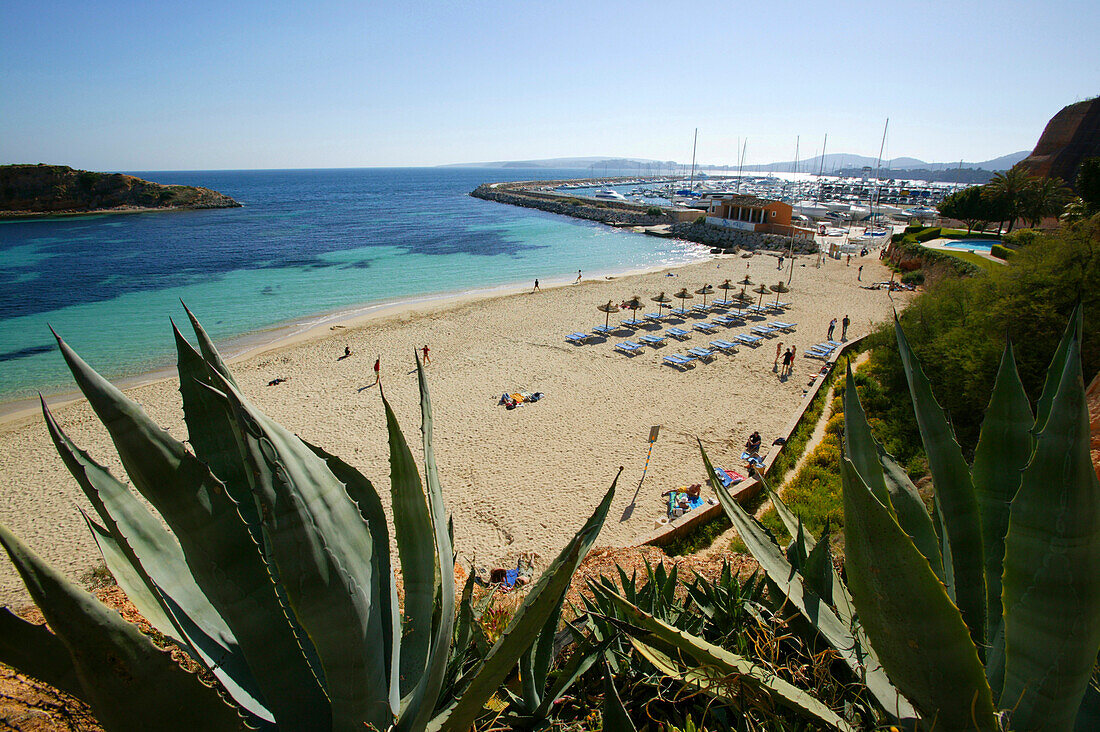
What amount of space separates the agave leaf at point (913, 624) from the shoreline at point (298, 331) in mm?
21300

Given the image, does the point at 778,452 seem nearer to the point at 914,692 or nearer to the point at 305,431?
the point at 914,692

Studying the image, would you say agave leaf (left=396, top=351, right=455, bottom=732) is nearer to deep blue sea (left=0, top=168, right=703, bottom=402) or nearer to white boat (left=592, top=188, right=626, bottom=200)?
deep blue sea (left=0, top=168, right=703, bottom=402)

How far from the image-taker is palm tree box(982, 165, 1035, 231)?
30.6 metres

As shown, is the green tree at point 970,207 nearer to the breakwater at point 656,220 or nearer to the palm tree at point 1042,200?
the palm tree at point 1042,200

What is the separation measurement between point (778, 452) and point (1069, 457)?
9948 millimetres

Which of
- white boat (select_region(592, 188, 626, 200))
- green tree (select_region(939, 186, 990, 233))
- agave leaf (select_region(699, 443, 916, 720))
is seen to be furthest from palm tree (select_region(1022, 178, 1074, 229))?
white boat (select_region(592, 188, 626, 200))

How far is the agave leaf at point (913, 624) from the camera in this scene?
1.42 meters

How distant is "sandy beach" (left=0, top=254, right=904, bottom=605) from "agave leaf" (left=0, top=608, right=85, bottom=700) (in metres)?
7.28

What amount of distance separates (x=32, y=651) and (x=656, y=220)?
226ft

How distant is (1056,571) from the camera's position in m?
1.41

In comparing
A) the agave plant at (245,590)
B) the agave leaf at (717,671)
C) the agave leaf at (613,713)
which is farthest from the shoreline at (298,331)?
the agave leaf at (717,671)

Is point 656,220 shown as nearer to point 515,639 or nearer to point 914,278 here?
point 914,278

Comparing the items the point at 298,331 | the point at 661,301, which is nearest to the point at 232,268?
the point at 298,331

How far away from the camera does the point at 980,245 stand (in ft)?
97.4
